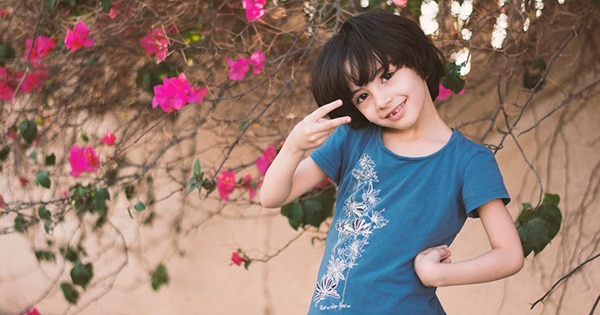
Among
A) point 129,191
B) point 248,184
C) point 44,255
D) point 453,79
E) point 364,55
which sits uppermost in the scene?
point 364,55

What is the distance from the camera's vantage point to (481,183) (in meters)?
1.55

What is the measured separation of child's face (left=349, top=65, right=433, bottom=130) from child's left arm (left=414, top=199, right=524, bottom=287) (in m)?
0.21

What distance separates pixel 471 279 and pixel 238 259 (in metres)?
1.57

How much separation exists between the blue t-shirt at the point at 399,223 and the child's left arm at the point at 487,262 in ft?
0.10

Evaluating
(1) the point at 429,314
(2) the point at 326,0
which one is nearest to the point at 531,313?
(2) the point at 326,0

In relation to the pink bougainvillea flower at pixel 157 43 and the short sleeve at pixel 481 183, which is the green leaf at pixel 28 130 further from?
the short sleeve at pixel 481 183

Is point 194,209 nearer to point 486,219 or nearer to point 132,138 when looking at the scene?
point 132,138

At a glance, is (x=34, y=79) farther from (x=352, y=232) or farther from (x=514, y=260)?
(x=514, y=260)

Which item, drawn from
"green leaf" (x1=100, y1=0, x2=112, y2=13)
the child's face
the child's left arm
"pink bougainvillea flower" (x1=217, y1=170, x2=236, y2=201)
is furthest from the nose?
"green leaf" (x1=100, y1=0, x2=112, y2=13)

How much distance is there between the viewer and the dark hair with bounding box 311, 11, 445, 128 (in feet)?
5.27

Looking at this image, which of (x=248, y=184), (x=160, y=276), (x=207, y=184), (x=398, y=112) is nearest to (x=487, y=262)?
(x=398, y=112)

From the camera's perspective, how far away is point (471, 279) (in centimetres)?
156

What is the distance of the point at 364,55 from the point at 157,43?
5.06ft

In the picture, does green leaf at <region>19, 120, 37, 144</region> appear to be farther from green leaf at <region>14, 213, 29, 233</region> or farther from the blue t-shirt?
the blue t-shirt
